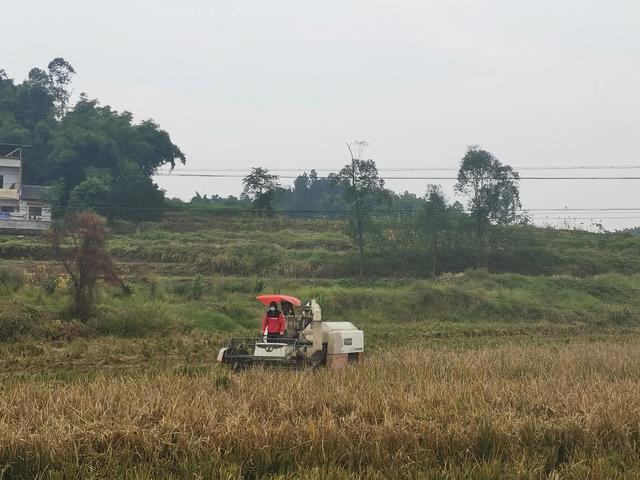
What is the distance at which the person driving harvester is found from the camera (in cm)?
1430

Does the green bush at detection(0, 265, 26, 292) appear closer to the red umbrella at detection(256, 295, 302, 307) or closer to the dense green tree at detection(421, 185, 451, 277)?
the red umbrella at detection(256, 295, 302, 307)

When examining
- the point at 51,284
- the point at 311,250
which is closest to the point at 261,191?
the point at 311,250

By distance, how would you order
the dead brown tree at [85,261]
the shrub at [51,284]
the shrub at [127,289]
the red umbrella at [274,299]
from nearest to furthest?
1. the red umbrella at [274,299]
2. the dead brown tree at [85,261]
3. the shrub at [51,284]
4. the shrub at [127,289]

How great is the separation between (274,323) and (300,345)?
3.06 ft

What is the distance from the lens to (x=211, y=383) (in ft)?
34.2

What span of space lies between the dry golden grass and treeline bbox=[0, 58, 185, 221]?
37144mm

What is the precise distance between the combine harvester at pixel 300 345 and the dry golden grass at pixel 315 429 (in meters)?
2.53

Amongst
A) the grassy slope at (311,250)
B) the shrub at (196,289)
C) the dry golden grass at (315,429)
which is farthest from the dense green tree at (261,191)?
the dry golden grass at (315,429)

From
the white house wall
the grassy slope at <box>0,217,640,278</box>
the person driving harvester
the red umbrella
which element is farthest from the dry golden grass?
the white house wall

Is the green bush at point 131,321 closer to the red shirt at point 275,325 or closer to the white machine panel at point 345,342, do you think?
the red shirt at point 275,325

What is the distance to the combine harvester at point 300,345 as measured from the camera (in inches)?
522

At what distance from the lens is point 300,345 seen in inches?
541

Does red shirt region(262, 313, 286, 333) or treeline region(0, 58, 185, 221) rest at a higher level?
treeline region(0, 58, 185, 221)

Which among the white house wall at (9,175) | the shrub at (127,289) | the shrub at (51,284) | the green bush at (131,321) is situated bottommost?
the green bush at (131,321)
